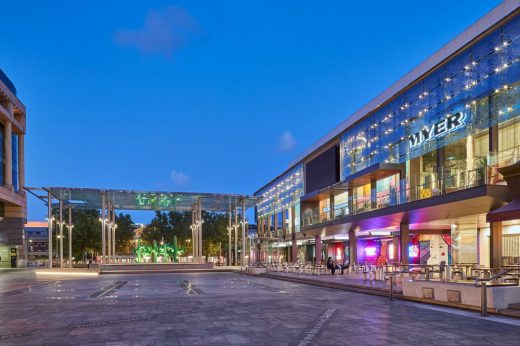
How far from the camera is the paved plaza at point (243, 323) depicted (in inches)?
389

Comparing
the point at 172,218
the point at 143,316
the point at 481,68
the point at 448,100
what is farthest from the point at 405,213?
the point at 172,218

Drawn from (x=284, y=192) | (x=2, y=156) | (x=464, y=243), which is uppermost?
(x=2, y=156)

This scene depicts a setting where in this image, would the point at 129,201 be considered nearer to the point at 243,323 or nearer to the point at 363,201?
the point at 363,201

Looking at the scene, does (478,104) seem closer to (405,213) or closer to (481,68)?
(481,68)

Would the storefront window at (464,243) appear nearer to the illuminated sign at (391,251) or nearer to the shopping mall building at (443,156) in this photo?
the shopping mall building at (443,156)

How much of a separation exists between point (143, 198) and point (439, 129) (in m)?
29.2

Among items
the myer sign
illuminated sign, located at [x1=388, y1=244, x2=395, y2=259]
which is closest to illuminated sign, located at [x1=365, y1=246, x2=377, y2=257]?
illuminated sign, located at [x1=388, y1=244, x2=395, y2=259]

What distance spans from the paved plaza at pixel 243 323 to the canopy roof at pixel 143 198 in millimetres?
26271

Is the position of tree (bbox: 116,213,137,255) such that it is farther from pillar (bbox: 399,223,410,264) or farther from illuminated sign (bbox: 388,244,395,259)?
pillar (bbox: 399,223,410,264)

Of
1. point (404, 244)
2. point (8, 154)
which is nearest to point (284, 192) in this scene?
point (8, 154)

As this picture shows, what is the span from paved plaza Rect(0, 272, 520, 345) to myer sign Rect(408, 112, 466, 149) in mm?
13008

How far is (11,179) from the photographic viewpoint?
66.7 meters

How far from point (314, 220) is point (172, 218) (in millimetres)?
47693

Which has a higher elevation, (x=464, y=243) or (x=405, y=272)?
(x=405, y=272)
